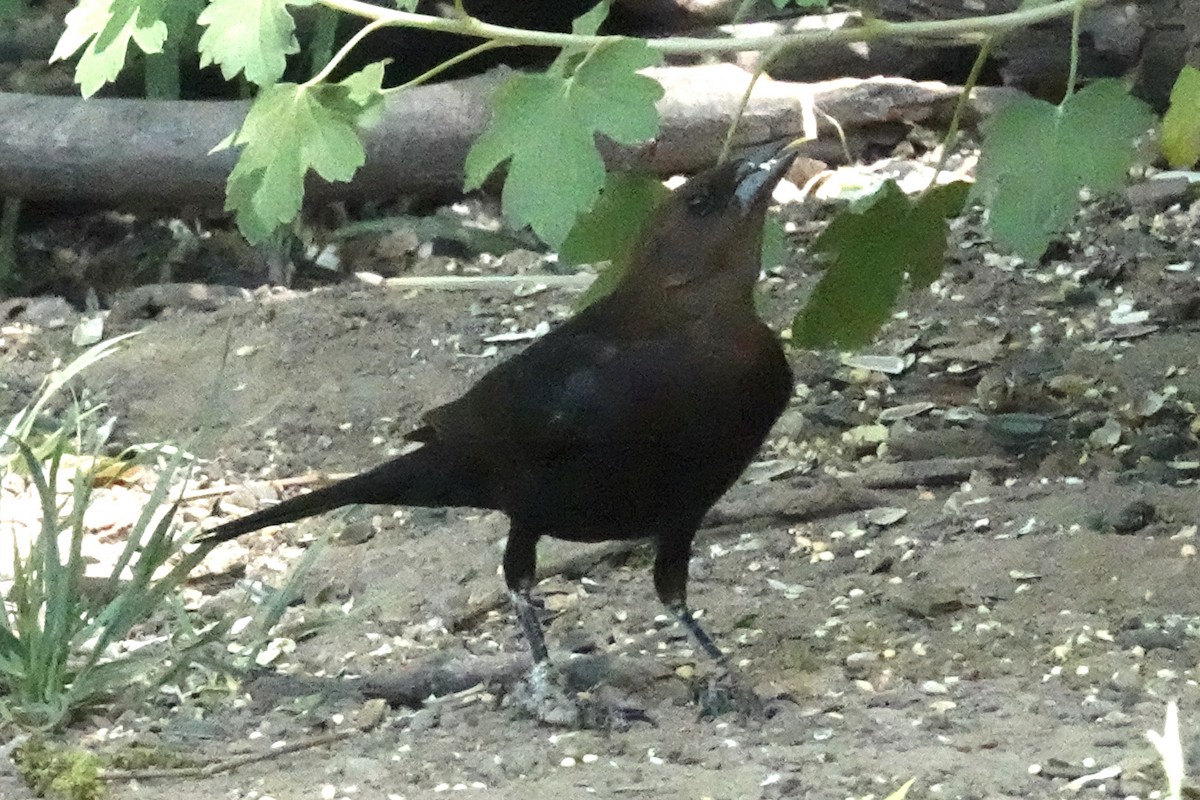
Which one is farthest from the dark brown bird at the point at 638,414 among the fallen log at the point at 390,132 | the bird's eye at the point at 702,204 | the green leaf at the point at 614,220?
the fallen log at the point at 390,132

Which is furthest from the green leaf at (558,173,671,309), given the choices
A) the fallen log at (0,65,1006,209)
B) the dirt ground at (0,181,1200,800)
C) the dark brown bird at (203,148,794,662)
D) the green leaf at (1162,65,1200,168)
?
the fallen log at (0,65,1006,209)

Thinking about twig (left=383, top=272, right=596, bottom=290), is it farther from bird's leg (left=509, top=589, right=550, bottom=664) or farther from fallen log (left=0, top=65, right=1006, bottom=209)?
bird's leg (left=509, top=589, right=550, bottom=664)

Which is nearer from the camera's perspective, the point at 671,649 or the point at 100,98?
the point at 671,649

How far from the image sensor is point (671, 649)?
2770 mm

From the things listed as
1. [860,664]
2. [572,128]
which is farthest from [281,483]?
[572,128]

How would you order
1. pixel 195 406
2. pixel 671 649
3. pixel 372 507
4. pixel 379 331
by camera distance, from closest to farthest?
pixel 671 649 → pixel 372 507 → pixel 195 406 → pixel 379 331

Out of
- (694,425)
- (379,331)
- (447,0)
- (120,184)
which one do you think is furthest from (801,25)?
(694,425)

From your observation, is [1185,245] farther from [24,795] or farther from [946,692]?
[24,795]

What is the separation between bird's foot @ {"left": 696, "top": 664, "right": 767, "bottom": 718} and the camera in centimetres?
238

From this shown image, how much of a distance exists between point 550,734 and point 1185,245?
2.53m

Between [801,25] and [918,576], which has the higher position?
[801,25]

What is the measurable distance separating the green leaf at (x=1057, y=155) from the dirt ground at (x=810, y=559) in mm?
660

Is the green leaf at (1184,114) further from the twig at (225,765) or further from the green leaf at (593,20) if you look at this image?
the twig at (225,765)

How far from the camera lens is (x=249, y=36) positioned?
2.09 m
